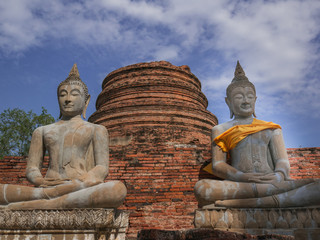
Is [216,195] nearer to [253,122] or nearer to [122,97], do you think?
[253,122]

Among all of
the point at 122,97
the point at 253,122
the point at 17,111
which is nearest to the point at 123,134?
the point at 122,97

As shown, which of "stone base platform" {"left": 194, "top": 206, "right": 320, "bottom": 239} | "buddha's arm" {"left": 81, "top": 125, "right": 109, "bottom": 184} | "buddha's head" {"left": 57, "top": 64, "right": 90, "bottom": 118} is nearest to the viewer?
"stone base platform" {"left": 194, "top": 206, "right": 320, "bottom": 239}

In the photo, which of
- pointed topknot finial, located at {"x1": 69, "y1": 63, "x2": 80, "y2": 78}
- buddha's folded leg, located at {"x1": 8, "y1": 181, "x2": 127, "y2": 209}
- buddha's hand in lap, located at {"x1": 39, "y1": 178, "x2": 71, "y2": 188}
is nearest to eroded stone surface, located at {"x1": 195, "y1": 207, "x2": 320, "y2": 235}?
buddha's folded leg, located at {"x1": 8, "y1": 181, "x2": 127, "y2": 209}

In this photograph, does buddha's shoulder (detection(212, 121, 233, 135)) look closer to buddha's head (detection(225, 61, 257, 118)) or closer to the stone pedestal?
buddha's head (detection(225, 61, 257, 118))

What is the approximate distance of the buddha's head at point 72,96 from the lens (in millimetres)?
4840

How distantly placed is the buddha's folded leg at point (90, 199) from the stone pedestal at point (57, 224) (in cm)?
13

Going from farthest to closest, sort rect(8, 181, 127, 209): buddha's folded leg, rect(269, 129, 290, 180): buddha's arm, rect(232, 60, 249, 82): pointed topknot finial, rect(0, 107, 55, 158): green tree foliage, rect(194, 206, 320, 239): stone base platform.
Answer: rect(0, 107, 55, 158): green tree foliage
rect(232, 60, 249, 82): pointed topknot finial
rect(269, 129, 290, 180): buddha's arm
rect(194, 206, 320, 239): stone base platform
rect(8, 181, 127, 209): buddha's folded leg

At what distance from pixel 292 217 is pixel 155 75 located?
398 inches

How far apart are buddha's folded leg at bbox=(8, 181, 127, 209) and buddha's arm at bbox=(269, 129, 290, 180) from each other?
2594mm

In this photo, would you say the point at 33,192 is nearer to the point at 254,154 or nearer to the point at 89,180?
the point at 89,180

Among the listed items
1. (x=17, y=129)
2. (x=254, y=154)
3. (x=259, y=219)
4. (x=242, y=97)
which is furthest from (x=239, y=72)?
(x=17, y=129)

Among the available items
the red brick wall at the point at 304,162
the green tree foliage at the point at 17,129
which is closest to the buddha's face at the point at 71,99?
the red brick wall at the point at 304,162

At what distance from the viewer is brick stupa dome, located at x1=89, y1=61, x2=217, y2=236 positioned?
19.0 feet

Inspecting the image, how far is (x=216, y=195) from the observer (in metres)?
4.21
